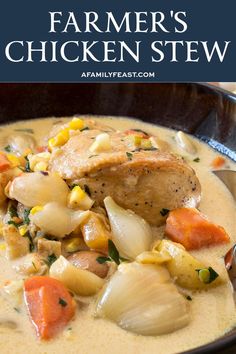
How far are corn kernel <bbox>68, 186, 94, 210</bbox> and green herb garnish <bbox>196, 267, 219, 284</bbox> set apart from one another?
0.65 meters

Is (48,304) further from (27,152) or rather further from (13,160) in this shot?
(27,152)

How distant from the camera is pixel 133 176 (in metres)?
3.32

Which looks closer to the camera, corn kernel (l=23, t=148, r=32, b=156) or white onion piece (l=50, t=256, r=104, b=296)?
white onion piece (l=50, t=256, r=104, b=296)

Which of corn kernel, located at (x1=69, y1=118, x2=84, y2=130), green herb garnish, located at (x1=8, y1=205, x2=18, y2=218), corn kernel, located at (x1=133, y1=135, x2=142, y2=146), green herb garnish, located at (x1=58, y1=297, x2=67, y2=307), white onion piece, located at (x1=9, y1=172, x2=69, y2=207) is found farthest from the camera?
corn kernel, located at (x1=69, y1=118, x2=84, y2=130)

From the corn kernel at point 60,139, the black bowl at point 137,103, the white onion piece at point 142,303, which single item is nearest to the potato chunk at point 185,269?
the white onion piece at point 142,303

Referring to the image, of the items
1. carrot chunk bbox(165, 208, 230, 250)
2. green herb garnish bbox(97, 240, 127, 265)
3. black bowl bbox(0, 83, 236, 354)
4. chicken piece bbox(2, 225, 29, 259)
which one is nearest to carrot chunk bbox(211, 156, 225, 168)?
black bowl bbox(0, 83, 236, 354)

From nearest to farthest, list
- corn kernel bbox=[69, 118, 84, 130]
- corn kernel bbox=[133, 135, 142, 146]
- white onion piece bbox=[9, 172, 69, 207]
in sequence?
white onion piece bbox=[9, 172, 69, 207] → corn kernel bbox=[133, 135, 142, 146] → corn kernel bbox=[69, 118, 84, 130]

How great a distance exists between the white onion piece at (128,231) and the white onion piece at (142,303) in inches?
10.2

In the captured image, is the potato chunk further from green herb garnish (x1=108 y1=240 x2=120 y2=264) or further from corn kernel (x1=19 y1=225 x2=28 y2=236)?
corn kernel (x1=19 y1=225 x2=28 y2=236)

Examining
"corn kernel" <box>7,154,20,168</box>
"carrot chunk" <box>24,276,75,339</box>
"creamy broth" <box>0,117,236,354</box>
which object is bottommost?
"creamy broth" <box>0,117,236,354</box>

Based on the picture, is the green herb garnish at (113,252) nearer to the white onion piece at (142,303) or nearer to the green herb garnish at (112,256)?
the green herb garnish at (112,256)

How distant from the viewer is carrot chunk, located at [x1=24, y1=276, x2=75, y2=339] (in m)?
2.76

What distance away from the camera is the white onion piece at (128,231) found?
3166 millimetres

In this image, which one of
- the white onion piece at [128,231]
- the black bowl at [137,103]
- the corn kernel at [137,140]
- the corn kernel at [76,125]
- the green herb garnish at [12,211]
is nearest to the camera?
the white onion piece at [128,231]
